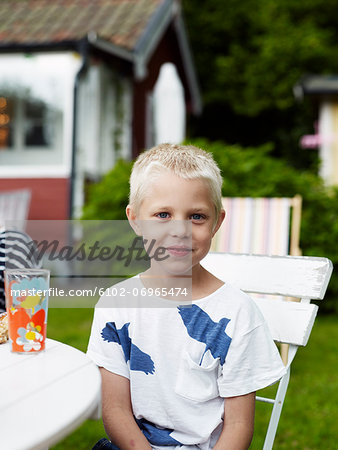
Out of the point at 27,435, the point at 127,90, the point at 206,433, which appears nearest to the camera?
the point at 27,435

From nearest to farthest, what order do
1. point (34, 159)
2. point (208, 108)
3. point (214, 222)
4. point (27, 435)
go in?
point (27, 435), point (214, 222), point (34, 159), point (208, 108)

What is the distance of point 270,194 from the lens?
5840 millimetres

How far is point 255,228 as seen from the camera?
497cm

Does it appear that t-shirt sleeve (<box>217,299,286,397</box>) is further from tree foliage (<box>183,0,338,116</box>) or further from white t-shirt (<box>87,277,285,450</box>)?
tree foliage (<box>183,0,338,116</box>)

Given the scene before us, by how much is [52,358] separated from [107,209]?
458cm

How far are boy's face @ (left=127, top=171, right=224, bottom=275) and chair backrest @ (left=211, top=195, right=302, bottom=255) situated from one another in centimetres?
307

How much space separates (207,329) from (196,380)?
0.14 m

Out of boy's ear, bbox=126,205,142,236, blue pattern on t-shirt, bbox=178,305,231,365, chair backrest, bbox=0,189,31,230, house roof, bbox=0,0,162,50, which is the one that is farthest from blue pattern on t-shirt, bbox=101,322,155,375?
house roof, bbox=0,0,162,50

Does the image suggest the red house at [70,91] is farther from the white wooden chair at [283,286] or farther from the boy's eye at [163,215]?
the boy's eye at [163,215]

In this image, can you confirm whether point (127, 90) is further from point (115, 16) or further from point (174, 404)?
point (174, 404)

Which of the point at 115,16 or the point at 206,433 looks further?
the point at 115,16

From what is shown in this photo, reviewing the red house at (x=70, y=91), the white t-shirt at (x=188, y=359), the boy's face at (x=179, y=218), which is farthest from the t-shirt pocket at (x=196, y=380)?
the red house at (x=70, y=91)

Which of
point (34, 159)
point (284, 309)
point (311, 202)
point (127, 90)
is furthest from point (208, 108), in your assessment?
point (284, 309)

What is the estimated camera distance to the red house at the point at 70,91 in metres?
8.56
